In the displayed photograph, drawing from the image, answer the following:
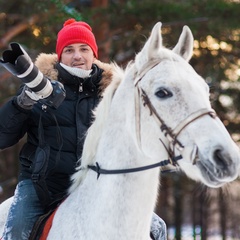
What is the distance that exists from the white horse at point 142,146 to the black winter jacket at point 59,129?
27 centimetres

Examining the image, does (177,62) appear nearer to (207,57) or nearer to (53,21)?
(53,21)

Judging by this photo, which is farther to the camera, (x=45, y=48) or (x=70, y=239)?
(x=45, y=48)

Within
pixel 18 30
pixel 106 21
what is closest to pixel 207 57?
pixel 106 21

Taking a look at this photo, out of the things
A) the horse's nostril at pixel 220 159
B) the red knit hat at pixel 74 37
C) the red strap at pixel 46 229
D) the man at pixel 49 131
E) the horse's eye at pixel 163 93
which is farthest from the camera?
the red knit hat at pixel 74 37

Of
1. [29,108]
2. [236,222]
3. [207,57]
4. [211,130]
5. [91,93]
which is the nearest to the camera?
[211,130]

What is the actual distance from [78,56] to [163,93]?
1.39m

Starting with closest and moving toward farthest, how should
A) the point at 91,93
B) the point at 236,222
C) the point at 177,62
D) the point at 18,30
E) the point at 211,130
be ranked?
the point at 211,130 < the point at 177,62 < the point at 91,93 < the point at 18,30 < the point at 236,222

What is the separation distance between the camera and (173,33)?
13.0m

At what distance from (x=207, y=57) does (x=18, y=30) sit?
4554 mm

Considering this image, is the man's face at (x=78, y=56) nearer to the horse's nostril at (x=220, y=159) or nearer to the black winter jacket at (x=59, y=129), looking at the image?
the black winter jacket at (x=59, y=129)

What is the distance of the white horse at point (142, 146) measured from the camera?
346cm

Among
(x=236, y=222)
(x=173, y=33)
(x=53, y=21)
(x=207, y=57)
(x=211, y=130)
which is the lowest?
(x=236, y=222)

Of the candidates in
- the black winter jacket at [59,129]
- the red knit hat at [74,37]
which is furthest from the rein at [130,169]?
the red knit hat at [74,37]

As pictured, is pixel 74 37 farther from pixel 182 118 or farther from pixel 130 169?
pixel 182 118
